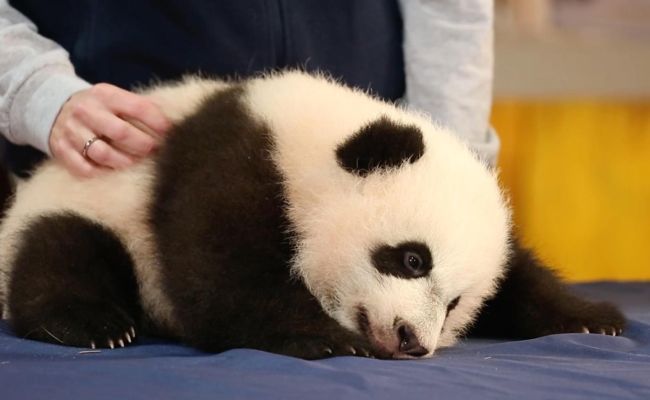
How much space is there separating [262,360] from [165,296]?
0.48m


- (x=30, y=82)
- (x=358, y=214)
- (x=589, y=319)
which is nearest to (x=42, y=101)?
(x=30, y=82)

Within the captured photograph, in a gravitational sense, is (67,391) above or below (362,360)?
below

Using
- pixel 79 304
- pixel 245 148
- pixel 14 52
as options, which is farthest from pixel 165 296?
pixel 14 52

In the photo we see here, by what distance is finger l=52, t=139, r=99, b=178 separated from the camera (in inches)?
90.7

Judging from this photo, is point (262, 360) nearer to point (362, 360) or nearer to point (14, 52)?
point (362, 360)

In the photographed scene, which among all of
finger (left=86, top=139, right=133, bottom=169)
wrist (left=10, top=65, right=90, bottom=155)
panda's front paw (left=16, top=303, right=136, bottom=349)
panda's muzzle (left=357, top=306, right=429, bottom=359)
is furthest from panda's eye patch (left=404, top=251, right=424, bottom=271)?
wrist (left=10, top=65, right=90, bottom=155)

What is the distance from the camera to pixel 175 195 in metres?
2.08

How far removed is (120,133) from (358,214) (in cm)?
59

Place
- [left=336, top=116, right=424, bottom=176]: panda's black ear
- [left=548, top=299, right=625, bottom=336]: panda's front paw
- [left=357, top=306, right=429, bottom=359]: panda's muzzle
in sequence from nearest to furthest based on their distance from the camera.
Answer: [left=357, top=306, right=429, bottom=359]: panda's muzzle
[left=336, top=116, right=424, bottom=176]: panda's black ear
[left=548, top=299, right=625, bottom=336]: panda's front paw

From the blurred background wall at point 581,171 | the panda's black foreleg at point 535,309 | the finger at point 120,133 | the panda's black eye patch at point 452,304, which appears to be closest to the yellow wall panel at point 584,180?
the blurred background wall at point 581,171

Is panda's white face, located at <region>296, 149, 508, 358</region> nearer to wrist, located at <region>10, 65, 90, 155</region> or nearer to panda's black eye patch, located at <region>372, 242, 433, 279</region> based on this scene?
panda's black eye patch, located at <region>372, 242, 433, 279</region>

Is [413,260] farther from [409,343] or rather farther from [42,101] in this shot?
[42,101]

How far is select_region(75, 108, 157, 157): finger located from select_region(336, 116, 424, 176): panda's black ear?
0.48 m

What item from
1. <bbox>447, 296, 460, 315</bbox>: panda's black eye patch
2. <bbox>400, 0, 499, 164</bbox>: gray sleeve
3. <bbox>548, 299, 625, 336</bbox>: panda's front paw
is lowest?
<bbox>447, 296, 460, 315</bbox>: panda's black eye patch
